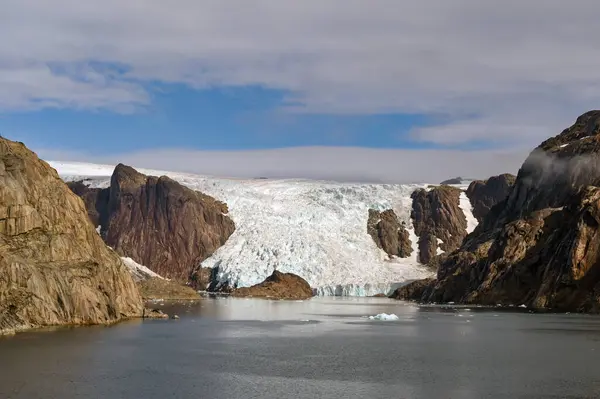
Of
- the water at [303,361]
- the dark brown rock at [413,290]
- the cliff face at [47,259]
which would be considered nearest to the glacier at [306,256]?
the dark brown rock at [413,290]

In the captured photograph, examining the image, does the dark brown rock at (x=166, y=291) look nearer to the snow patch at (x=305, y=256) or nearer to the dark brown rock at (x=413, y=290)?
the snow patch at (x=305, y=256)

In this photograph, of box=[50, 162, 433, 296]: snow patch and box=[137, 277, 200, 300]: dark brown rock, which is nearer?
box=[137, 277, 200, 300]: dark brown rock

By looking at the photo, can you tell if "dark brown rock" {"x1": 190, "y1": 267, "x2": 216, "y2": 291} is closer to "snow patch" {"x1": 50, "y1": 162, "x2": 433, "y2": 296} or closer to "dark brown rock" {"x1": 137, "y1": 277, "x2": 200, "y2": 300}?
"snow patch" {"x1": 50, "y1": 162, "x2": 433, "y2": 296}

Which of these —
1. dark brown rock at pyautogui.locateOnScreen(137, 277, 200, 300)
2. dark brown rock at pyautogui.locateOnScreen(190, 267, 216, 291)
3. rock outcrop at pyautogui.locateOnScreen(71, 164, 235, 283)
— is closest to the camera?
dark brown rock at pyautogui.locateOnScreen(137, 277, 200, 300)

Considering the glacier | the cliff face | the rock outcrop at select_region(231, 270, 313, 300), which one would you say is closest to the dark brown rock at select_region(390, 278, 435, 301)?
the glacier

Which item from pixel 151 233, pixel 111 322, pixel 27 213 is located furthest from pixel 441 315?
pixel 151 233

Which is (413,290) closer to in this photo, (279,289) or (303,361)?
(279,289)

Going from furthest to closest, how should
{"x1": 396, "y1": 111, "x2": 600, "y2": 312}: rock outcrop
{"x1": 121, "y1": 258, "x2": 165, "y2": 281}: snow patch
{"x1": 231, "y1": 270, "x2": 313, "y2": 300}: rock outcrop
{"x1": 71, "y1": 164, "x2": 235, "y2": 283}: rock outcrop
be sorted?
{"x1": 71, "y1": 164, "x2": 235, "y2": 283}: rock outcrop
{"x1": 121, "y1": 258, "x2": 165, "y2": 281}: snow patch
{"x1": 231, "y1": 270, "x2": 313, "y2": 300}: rock outcrop
{"x1": 396, "y1": 111, "x2": 600, "y2": 312}: rock outcrop
